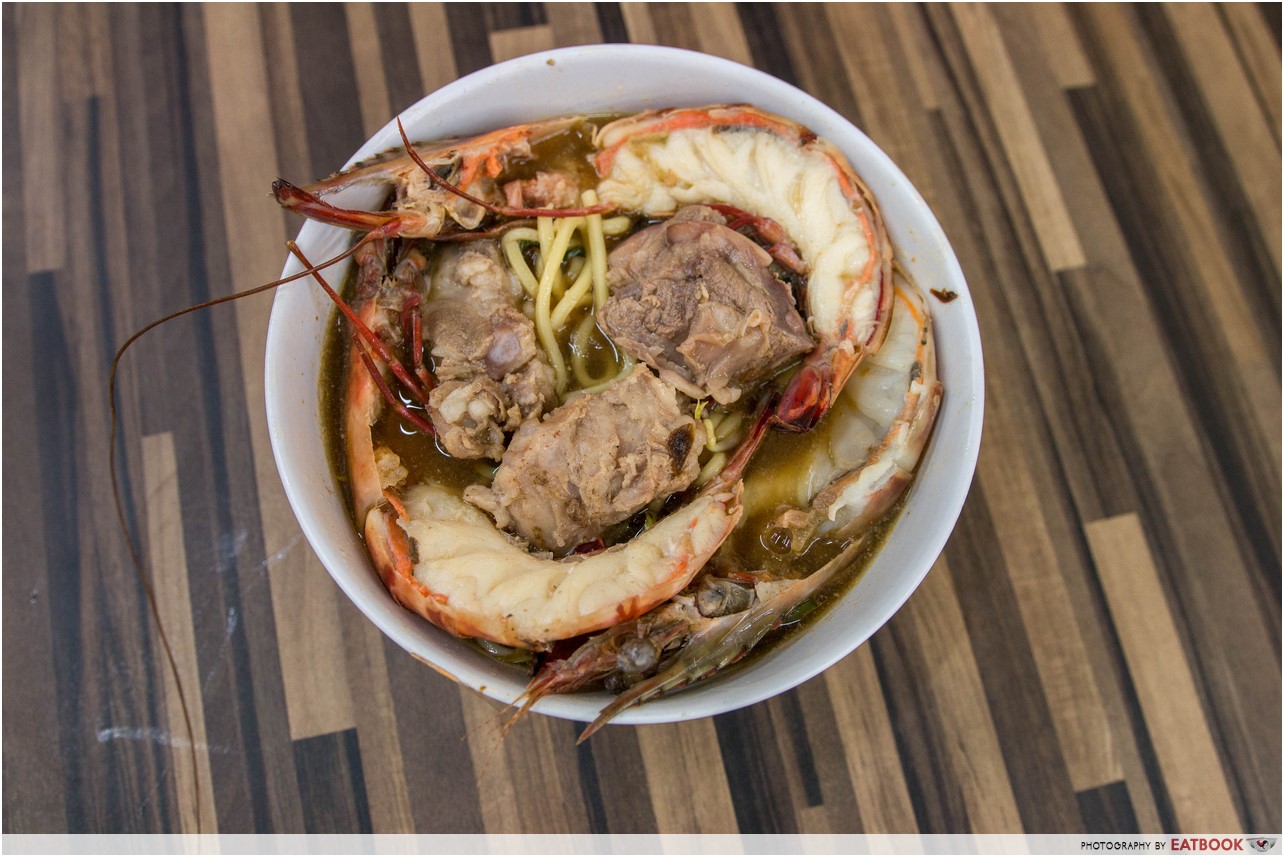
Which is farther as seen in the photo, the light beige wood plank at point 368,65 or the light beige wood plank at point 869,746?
the light beige wood plank at point 368,65

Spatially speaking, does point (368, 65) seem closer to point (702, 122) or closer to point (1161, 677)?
point (702, 122)

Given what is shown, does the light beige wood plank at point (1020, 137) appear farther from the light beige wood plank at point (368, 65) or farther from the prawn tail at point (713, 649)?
the light beige wood plank at point (368, 65)

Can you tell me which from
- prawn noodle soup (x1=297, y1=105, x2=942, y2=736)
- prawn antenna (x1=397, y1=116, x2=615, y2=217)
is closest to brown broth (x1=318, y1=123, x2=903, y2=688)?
prawn noodle soup (x1=297, y1=105, x2=942, y2=736)

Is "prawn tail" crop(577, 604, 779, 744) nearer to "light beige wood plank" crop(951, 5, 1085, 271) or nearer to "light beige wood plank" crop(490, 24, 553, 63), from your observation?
"light beige wood plank" crop(951, 5, 1085, 271)

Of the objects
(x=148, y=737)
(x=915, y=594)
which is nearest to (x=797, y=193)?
(x=915, y=594)

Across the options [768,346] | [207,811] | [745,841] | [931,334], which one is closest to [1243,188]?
[931,334]

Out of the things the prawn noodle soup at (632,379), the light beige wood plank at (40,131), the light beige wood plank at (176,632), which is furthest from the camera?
the light beige wood plank at (40,131)

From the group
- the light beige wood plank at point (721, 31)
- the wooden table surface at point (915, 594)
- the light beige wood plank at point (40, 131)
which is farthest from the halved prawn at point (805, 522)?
A: the light beige wood plank at point (40, 131)

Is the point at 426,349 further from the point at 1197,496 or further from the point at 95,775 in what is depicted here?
the point at 1197,496
